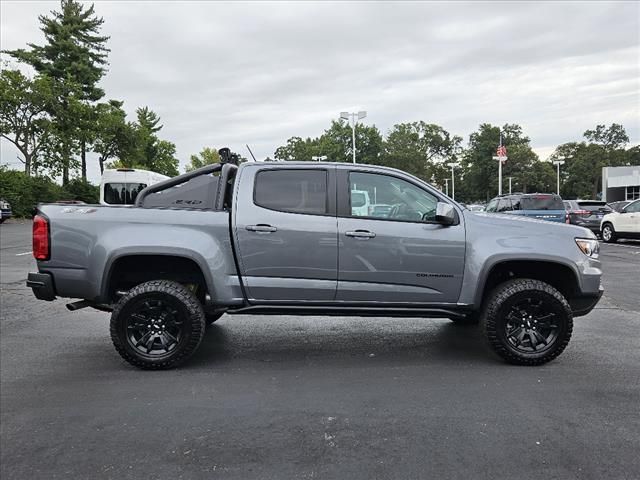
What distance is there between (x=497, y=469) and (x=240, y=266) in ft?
8.71

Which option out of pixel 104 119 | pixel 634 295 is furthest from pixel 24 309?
pixel 104 119

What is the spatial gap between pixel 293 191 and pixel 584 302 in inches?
116

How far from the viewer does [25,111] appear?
32.9m

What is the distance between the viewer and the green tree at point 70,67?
36.0m

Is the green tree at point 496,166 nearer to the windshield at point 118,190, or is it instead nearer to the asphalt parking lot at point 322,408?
the windshield at point 118,190

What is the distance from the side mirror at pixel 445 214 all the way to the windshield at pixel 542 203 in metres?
12.5

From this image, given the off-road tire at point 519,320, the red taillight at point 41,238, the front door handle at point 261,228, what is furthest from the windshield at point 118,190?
the off-road tire at point 519,320

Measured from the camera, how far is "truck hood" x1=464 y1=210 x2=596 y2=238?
4.64 m

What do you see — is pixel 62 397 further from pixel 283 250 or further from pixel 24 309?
pixel 24 309

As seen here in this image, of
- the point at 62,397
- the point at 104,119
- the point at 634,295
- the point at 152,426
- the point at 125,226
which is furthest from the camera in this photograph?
the point at 104,119

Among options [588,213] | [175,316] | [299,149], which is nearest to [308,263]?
[175,316]

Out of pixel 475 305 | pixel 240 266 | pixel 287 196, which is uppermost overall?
pixel 287 196

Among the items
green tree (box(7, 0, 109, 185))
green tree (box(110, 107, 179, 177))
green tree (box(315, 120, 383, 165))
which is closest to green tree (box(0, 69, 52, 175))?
green tree (box(7, 0, 109, 185))

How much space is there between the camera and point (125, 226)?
179 inches
